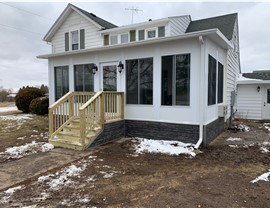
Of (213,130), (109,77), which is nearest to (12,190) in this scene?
(109,77)

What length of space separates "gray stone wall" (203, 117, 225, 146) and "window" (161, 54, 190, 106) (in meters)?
1.08

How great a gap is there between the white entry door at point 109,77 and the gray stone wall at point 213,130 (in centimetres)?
356

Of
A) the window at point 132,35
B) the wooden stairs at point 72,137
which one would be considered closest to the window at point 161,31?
the window at point 132,35

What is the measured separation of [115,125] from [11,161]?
3.16 metres

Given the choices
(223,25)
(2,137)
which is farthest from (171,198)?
(223,25)

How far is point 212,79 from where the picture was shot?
7.08m

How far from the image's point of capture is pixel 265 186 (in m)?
3.64

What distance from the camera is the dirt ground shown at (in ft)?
10.1

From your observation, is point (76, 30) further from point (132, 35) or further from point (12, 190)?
point (12, 190)

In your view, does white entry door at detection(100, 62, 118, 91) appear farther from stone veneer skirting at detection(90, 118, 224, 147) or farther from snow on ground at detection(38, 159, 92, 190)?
snow on ground at detection(38, 159, 92, 190)

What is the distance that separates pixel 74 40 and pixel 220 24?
8.56 m

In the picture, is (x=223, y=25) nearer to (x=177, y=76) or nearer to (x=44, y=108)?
(x=177, y=76)

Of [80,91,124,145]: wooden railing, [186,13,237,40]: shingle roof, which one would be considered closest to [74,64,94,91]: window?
[80,91,124,145]: wooden railing

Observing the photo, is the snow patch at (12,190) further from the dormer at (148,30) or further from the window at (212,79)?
the dormer at (148,30)
